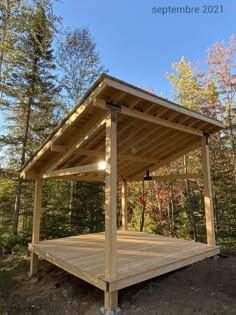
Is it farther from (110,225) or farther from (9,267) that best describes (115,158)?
(9,267)

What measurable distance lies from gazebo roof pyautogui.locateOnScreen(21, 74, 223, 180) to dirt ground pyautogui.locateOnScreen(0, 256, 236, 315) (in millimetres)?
2161

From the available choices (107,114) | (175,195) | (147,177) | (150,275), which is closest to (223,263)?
(150,275)

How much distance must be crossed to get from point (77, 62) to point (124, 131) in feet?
25.3

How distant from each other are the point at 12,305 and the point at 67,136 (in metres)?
3.16

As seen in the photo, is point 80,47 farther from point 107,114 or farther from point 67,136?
point 107,114

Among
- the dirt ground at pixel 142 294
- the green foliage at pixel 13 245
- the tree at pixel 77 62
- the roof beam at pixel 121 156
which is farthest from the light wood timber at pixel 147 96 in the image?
the tree at pixel 77 62

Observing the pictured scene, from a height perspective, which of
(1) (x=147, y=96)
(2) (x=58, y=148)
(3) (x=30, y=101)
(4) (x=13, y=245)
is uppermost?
(3) (x=30, y=101)

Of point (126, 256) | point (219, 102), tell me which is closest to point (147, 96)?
point (126, 256)

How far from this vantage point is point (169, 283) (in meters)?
4.01

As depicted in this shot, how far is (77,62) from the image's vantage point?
10.8 m

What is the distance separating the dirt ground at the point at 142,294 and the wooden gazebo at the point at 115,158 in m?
0.36

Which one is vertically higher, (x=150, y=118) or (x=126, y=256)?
(x=150, y=118)

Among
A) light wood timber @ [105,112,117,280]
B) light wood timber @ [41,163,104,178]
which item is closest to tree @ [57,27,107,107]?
light wood timber @ [41,163,104,178]

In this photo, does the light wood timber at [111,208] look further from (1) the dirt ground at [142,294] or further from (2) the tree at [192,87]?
(2) the tree at [192,87]
